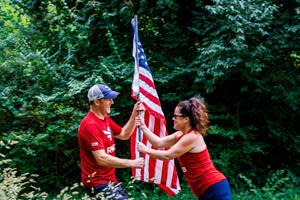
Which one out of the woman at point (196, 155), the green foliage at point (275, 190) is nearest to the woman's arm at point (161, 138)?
the woman at point (196, 155)

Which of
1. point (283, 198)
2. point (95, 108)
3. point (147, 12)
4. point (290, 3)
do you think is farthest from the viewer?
point (147, 12)

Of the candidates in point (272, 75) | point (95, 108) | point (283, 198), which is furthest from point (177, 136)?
point (272, 75)

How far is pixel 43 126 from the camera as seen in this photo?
27.1 feet

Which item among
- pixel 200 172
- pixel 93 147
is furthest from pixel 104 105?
pixel 200 172

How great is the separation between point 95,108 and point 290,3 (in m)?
4.44

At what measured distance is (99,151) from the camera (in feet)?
15.8

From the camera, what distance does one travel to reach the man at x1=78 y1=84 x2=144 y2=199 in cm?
481

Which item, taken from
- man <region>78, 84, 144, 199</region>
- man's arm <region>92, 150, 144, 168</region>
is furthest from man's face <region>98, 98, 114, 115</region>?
man's arm <region>92, 150, 144, 168</region>

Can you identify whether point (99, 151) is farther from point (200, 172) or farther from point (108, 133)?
point (200, 172)

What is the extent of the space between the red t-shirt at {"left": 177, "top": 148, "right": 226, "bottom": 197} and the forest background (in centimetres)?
276

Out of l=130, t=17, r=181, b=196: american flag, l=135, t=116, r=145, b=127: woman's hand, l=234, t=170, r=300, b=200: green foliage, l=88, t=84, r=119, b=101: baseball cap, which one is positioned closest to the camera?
l=88, t=84, r=119, b=101: baseball cap

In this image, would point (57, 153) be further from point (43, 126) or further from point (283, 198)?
point (283, 198)

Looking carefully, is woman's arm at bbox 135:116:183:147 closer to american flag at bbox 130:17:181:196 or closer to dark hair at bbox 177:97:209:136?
american flag at bbox 130:17:181:196

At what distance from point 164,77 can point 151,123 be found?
1963 millimetres
